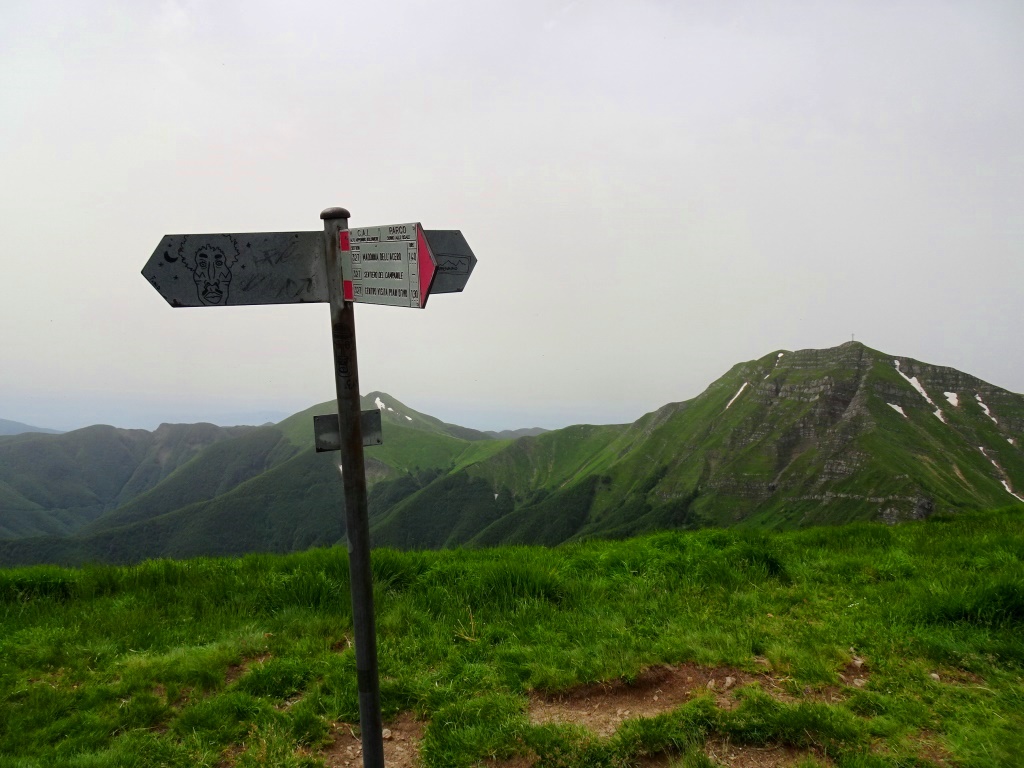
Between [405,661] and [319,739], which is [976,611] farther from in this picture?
[319,739]

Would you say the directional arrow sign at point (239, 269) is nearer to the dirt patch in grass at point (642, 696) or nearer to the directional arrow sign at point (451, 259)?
the directional arrow sign at point (451, 259)

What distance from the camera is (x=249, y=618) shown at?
6.62m

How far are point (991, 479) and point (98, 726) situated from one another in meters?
218

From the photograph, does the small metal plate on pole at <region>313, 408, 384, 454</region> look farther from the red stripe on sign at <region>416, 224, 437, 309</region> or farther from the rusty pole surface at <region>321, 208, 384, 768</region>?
the red stripe on sign at <region>416, 224, 437, 309</region>

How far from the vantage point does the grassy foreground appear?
4.39 m

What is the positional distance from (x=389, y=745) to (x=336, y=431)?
262 centimetres

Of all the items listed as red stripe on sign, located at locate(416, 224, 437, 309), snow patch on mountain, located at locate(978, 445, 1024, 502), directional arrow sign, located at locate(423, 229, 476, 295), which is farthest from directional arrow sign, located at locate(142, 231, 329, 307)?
snow patch on mountain, located at locate(978, 445, 1024, 502)

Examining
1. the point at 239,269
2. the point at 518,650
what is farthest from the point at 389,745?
the point at 239,269

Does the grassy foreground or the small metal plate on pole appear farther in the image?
the grassy foreground

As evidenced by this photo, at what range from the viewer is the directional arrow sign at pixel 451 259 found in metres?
3.57

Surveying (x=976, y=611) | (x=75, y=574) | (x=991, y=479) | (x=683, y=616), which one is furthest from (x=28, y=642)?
(x=991, y=479)

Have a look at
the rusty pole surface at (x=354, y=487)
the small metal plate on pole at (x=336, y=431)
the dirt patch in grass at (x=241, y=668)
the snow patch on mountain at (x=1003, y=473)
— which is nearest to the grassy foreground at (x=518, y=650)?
the dirt patch in grass at (x=241, y=668)

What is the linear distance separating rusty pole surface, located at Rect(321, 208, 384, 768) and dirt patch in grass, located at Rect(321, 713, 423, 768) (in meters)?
0.80

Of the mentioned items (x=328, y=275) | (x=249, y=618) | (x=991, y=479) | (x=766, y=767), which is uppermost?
(x=328, y=275)
